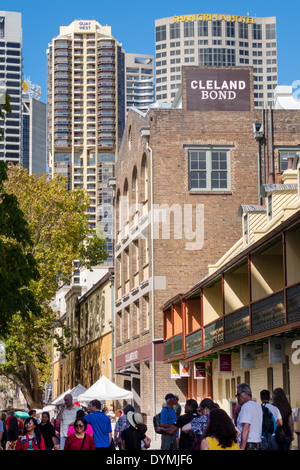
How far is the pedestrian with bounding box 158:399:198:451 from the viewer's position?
14.1 meters

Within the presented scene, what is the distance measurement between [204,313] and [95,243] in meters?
23.5

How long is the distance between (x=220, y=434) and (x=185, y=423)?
20.9ft

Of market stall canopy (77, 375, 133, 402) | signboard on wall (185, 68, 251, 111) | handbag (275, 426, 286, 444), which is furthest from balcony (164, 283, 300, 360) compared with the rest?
signboard on wall (185, 68, 251, 111)

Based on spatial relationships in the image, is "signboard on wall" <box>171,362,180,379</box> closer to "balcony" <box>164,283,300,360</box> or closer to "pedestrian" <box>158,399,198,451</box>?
"balcony" <box>164,283,300,360</box>

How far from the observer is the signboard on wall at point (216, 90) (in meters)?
40.9

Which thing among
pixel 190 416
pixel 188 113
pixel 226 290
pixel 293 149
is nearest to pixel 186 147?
pixel 188 113

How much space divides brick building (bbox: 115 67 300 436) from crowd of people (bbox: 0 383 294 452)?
864 inches

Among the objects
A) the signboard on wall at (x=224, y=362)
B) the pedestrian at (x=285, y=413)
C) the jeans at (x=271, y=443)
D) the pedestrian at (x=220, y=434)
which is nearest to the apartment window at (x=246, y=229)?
the signboard on wall at (x=224, y=362)

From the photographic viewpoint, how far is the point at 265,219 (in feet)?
104

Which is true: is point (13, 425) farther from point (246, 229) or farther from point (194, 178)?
point (194, 178)

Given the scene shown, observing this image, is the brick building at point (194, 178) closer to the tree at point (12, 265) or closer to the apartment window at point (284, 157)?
the apartment window at point (284, 157)

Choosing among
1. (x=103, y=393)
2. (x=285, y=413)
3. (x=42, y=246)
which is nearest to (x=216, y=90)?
(x=42, y=246)

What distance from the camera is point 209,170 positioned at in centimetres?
4084
